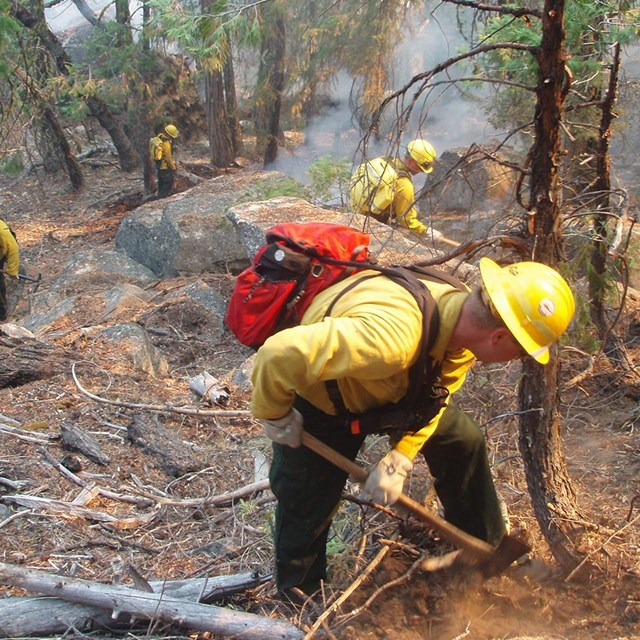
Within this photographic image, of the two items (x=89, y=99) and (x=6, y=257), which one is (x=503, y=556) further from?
(x=89, y=99)

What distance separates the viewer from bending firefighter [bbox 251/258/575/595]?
2.31m

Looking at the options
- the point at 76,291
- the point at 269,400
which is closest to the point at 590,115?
the point at 269,400

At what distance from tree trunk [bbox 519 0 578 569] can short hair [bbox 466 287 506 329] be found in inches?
22.4

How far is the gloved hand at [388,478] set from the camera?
8.97ft

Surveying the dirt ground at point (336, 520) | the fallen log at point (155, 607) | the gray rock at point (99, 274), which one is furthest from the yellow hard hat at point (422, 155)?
the gray rock at point (99, 274)

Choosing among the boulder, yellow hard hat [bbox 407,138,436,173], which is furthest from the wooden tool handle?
the boulder

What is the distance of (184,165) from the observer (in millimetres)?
16438

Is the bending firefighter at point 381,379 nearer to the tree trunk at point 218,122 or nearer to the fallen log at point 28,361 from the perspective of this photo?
the fallen log at point 28,361

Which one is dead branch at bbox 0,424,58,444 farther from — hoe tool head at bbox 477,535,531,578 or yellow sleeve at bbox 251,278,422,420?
hoe tool head at bbox 477,535,531,578

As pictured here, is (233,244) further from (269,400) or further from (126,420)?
(269,400)

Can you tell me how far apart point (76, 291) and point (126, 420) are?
15.6 ft

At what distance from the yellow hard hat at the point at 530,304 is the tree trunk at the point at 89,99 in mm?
12864

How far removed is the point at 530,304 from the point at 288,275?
837 millimetres

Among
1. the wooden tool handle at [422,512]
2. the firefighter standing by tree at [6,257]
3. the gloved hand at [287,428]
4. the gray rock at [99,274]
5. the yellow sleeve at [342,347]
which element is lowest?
the gray rock at [99,274]
